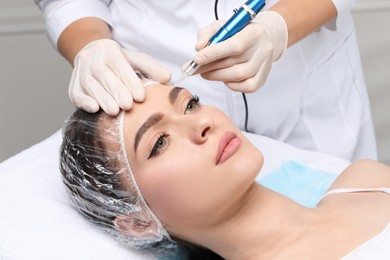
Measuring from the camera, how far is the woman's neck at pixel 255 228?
1.41 m

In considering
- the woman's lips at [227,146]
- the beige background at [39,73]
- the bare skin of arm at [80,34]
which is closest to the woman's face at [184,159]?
the woman's lips at [227,146]

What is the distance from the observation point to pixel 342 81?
1.82m

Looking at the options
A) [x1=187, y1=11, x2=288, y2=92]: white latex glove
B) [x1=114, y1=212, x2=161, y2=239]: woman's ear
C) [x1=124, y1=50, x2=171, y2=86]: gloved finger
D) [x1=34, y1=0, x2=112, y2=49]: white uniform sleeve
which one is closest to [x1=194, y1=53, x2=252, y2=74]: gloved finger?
[x1=187, y1=11, x2=288, y2=92]: white latex glove

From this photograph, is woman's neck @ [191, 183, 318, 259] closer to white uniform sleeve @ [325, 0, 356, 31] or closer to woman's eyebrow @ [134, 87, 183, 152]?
woman's eyebrow @ [134, 87, 183, 152]

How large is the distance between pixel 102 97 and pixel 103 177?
0.56 feet

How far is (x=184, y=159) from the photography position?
1324 millimetres

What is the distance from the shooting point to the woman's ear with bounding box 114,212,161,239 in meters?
1.41

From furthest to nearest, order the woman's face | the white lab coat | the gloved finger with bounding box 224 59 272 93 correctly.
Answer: the white lab coat
the gloved finger with bounding box 224 59 272 93
the woman's face

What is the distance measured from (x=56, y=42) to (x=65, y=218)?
23.0 inches

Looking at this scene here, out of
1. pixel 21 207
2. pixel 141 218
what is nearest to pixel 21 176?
pixel 21 207

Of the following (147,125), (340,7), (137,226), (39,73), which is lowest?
(39,73)

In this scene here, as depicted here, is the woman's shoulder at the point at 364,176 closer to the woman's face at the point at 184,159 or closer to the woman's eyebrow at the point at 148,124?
the woman's face at the point at 184,159

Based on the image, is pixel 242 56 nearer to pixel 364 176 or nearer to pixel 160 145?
pixel 160 145

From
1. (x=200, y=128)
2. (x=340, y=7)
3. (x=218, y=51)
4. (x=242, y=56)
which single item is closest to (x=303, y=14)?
(x=340, y=7)
